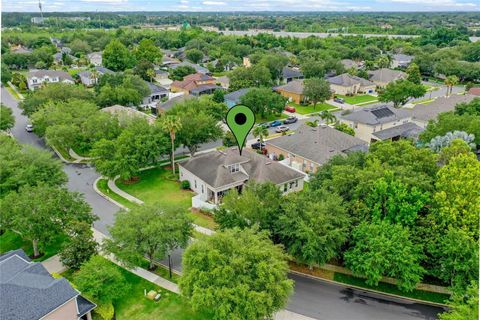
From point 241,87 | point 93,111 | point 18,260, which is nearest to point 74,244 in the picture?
point 18,260

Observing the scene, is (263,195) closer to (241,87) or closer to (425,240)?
(425,240)

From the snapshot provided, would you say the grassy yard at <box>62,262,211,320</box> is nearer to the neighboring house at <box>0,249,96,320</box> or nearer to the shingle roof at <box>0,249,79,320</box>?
the neighboring house at <box>0,249,96,320</box>

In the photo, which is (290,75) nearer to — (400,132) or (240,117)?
(400,132)

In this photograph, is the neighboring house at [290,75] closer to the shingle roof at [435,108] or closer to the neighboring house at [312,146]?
the shingle roof at [435,108]

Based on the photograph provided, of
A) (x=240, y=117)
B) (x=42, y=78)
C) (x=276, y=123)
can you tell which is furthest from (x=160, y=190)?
(x=42, y=78)

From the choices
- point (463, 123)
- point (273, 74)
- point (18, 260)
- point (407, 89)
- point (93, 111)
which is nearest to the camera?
point (18, 260)

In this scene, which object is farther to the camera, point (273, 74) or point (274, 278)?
point (273, 74)

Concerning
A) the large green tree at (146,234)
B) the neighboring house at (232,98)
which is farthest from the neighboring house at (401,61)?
the large green tree at (146,234)
